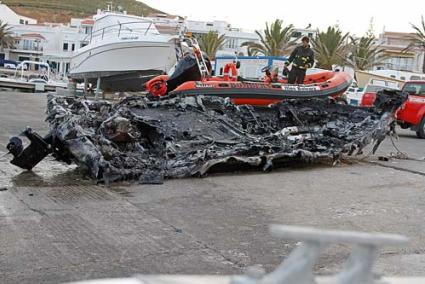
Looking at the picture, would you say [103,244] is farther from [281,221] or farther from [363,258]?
[363,258]

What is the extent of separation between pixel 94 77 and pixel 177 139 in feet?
59.1

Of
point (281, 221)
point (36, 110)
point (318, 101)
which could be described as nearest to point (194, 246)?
point (281, 221)

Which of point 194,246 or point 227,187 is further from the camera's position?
point 227,187

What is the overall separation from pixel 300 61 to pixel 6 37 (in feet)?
229

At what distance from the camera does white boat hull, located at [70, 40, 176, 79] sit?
78.6 ft

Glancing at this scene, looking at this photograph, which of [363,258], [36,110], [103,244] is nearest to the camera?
[363,258]

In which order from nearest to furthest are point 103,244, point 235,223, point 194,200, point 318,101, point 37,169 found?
point 103,244, point 235,223, point 194,200, point 37,169, point 318,101

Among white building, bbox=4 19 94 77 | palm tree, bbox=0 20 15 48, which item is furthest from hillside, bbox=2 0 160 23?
palm tree, bbox=0 20 15 48

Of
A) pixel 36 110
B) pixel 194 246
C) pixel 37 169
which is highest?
pixel 194 246

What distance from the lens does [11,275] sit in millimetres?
4406

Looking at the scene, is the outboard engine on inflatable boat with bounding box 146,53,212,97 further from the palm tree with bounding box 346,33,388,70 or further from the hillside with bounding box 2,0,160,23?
the hillside with bounding box 2,0,160,23

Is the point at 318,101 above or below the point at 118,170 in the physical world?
above

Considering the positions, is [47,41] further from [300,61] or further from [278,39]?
[300,61]

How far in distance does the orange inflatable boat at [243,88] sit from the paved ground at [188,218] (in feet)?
9.84
